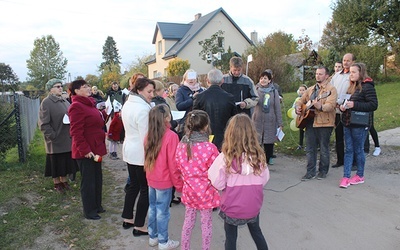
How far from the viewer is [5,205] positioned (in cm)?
511

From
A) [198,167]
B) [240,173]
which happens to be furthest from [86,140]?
[240,173]

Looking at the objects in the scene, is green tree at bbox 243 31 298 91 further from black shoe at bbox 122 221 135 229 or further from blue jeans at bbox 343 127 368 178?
black shoe at bbox 122 221 135 229

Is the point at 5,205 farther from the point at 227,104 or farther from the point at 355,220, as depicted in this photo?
the point at 355,220

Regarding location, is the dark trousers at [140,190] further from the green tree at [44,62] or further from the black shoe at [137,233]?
the green tree at [44,62]

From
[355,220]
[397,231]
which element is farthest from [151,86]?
[397,231]

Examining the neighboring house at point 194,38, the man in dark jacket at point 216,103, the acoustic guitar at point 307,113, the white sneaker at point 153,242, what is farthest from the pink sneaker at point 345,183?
the neighboring house at point 194,38

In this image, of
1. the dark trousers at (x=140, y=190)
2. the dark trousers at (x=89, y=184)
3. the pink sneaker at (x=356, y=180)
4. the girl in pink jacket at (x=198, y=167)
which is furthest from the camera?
the pink sneaker at (x=356, y=180)

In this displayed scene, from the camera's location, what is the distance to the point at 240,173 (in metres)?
2.99

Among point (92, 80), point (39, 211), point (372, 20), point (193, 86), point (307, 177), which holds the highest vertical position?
point (372, 20)

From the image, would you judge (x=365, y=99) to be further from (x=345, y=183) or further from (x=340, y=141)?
(x=340, y=141)

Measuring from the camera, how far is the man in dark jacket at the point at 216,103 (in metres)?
4.54

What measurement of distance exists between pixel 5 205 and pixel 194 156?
11.7 feet

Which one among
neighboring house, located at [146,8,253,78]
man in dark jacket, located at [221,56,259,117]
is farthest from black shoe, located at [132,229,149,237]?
neighboring house, located at [146,8,253,78]

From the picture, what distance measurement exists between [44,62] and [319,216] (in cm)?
6637
